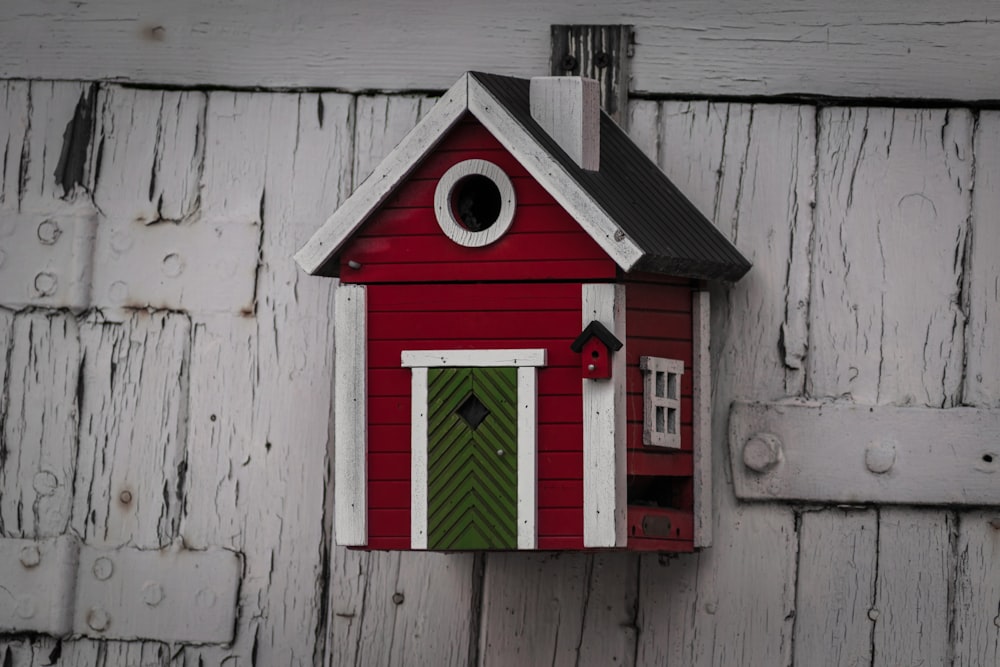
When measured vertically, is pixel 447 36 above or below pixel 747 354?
above

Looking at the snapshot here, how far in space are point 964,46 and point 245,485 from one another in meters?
1.94

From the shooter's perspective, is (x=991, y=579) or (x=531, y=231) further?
(x=991, y=579)

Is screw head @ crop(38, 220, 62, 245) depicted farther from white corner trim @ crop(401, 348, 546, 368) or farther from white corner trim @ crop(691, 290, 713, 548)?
white corner trim @ crop(691, 290, 713, 548)

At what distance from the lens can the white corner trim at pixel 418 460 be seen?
3.33 m

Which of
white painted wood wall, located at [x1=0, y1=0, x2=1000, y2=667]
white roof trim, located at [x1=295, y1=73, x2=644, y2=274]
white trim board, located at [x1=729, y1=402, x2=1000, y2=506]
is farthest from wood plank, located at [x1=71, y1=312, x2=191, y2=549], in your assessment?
white trim board, located at [x1=729, y1=402, x2=1000, y2=506]

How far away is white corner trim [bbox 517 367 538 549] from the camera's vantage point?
3.27 m

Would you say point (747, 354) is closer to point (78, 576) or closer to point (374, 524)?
point (374, 524)

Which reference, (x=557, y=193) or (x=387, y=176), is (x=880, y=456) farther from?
(x=387, y=176)

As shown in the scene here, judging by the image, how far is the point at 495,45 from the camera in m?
3.97

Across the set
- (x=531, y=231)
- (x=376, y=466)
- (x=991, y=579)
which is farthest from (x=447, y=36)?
(x=991, y=579)

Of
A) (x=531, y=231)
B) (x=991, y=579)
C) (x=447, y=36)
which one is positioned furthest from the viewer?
(x=447, y=36)

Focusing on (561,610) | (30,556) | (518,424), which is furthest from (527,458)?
(30,556)

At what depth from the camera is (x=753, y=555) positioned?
3775 mm

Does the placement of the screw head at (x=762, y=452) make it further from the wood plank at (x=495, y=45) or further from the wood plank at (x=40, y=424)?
the wood plank at (x=40, y=424)
